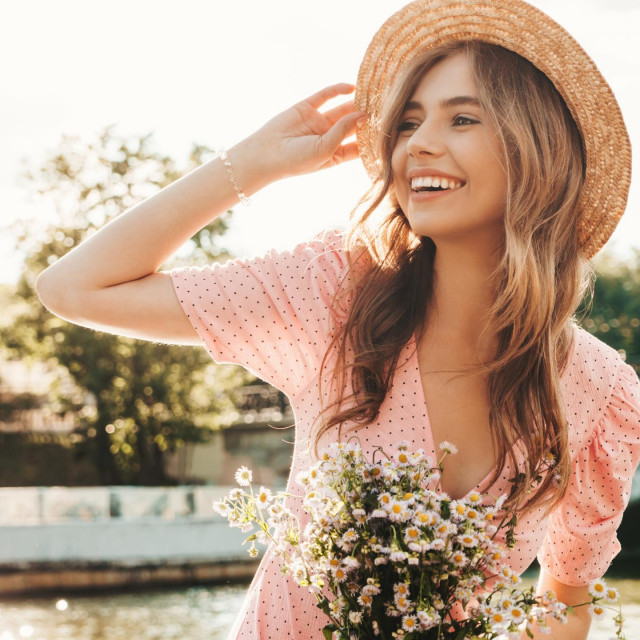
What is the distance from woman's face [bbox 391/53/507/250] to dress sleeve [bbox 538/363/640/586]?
1.57ft

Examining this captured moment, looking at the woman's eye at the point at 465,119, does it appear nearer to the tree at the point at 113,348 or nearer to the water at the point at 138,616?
the water at the point at 138,616

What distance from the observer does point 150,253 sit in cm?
169

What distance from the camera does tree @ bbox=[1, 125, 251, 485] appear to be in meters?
17.5

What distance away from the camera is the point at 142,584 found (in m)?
15.1

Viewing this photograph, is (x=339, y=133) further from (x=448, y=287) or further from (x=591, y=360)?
(x=591, y=360)

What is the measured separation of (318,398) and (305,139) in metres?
0.53

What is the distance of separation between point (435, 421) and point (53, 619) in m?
13.1

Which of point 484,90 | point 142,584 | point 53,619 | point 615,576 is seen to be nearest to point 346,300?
point 484,90

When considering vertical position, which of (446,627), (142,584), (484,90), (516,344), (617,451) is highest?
(484,90)

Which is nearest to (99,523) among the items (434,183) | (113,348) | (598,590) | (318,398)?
(113,348)

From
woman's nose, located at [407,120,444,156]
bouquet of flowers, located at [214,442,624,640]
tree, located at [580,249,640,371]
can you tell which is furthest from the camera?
tree, located at [580,249,640,371]

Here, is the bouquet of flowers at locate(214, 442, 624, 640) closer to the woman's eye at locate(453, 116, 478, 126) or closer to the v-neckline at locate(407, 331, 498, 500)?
the v-neckline at locate(407, 331, 498, 500)

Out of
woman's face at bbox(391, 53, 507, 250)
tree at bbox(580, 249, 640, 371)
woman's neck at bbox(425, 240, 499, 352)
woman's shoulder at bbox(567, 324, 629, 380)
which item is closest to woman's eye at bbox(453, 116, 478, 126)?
woman's face at bbox(391, 53, 507, 250)

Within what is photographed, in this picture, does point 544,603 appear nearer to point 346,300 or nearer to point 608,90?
point 346,300
